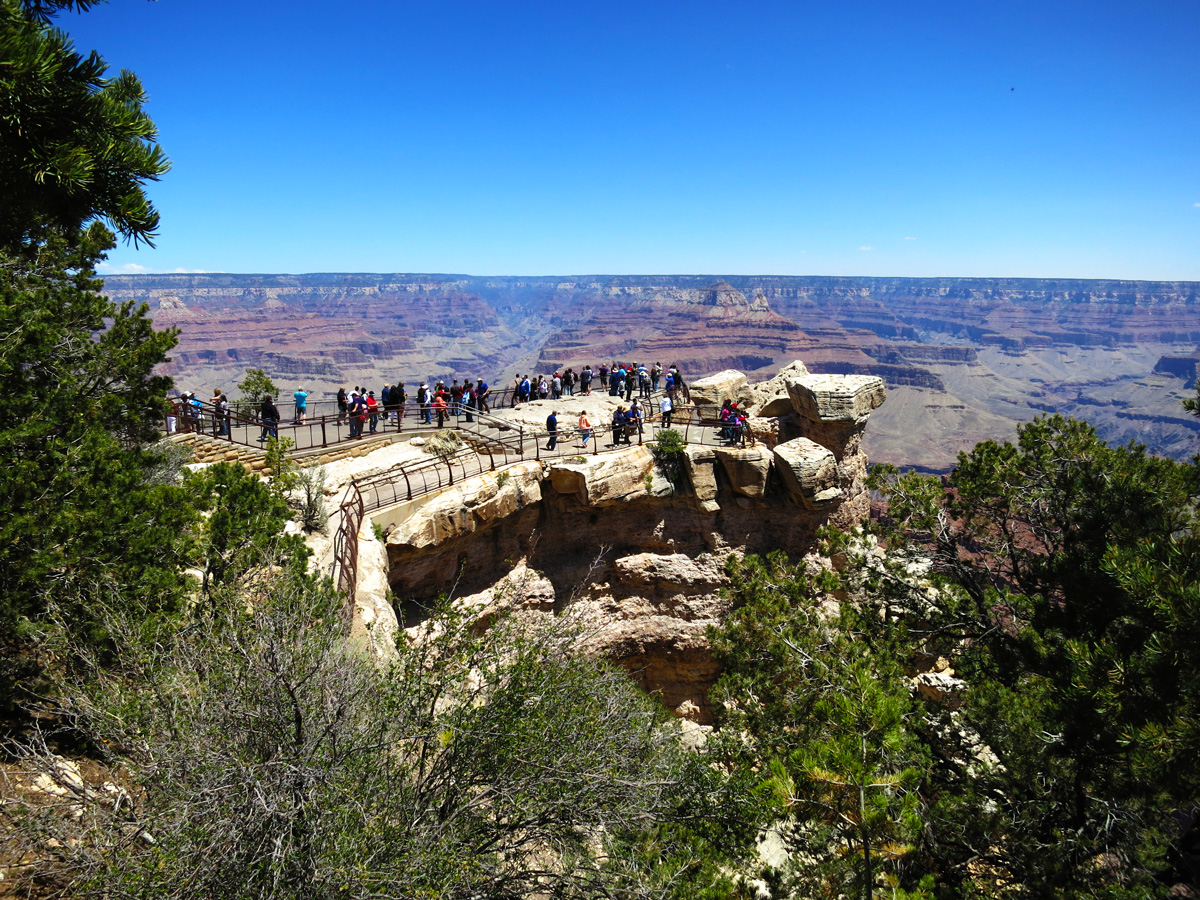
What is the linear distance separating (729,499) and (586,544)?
550 cm

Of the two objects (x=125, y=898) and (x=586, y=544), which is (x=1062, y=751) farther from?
(x=586, y=544)

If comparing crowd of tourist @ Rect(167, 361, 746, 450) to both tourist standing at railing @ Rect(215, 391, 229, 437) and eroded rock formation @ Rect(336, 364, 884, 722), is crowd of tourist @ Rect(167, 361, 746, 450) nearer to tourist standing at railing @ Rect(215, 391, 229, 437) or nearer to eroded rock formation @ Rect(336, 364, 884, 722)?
tourist standing at railing @ Rect(215, 391, 229, 437)

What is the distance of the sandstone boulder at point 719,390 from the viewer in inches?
1098

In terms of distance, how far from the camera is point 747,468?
22.8 metres

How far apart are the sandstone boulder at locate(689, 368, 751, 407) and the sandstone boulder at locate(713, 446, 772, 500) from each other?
4687 mm

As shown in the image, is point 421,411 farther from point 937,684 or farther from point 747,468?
point 937,684

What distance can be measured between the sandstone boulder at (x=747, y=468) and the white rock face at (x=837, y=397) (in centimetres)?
337

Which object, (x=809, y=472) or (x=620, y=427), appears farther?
(x=620, y=427)

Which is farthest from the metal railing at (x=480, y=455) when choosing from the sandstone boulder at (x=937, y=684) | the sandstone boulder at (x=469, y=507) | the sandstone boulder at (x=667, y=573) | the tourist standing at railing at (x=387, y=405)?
the sandstone boulder at (x=937, y=684)

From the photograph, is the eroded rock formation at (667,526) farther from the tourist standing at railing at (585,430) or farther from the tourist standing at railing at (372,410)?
the tourist standing at railing at (372,410)

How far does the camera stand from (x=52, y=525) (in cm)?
820

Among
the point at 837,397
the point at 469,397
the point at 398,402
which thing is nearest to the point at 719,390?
the point at 837,397

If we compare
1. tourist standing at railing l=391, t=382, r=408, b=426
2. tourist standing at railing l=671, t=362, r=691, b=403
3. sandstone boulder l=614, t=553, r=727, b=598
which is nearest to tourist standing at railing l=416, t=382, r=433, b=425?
tourist standing at railing l=391, t=382, r=408, b=426

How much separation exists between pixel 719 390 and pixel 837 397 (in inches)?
211
